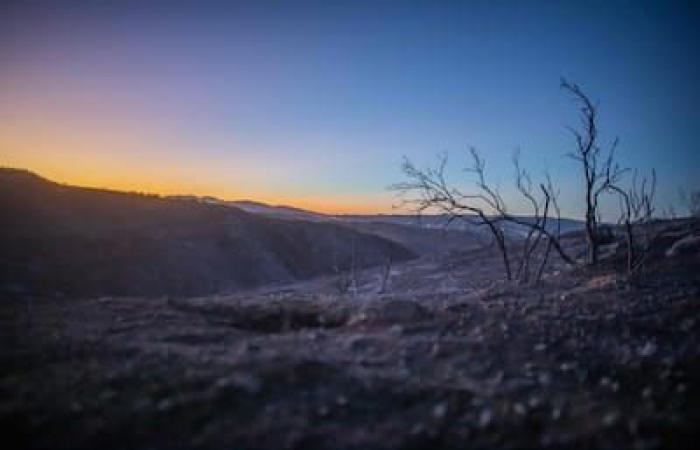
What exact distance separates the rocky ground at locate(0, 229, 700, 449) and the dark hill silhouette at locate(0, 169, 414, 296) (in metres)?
36.9

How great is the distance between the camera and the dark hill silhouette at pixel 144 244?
49.7 metres

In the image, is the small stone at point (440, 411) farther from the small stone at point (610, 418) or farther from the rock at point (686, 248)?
the rock at point (686, 248)

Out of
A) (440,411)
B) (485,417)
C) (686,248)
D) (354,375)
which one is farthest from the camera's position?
(686,248)

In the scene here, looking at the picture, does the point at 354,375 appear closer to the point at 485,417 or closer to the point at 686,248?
the point at 485,417

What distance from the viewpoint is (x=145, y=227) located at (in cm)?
6347

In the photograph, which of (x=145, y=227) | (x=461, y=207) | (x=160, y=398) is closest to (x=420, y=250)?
(x=145, y=227)

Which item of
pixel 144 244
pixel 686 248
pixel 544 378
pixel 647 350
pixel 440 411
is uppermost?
pixel 686 248

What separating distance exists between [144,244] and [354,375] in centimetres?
5547

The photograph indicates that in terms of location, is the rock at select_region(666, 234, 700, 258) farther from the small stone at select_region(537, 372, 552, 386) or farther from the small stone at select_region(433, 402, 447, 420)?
the small stone at select_region(433, 402, 447, 420)

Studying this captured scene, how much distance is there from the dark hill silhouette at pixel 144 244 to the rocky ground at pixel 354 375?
3693cm

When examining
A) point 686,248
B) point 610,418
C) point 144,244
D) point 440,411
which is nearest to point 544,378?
point 610,418

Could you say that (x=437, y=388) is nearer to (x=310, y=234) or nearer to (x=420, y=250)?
(x=310, y=234)

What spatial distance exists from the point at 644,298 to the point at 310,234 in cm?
6904

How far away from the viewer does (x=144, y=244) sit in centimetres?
5900
